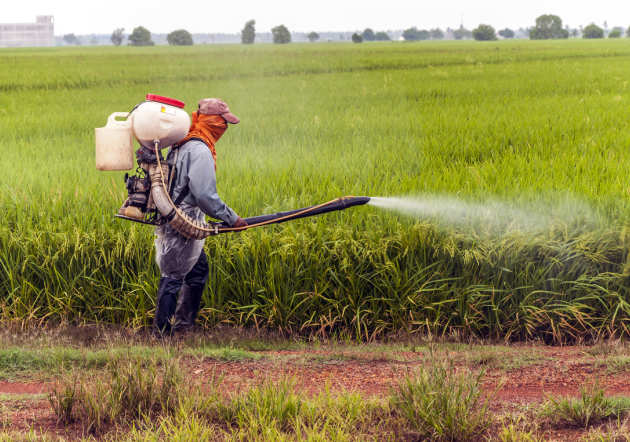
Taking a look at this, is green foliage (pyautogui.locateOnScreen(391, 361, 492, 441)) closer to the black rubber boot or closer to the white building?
the black rubber boot

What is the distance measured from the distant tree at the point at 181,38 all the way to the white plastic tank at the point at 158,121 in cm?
4848

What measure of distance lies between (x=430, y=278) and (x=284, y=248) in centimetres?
99

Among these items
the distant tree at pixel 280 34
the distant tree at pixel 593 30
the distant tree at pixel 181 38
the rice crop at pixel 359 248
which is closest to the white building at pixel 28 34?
the distant tree at pixel 181 38

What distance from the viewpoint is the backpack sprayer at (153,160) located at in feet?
10.1

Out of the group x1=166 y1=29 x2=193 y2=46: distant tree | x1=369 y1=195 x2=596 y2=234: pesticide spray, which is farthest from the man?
x1=166 y1=29 x2=193 y2=46: distant tree

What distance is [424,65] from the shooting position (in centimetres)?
2270

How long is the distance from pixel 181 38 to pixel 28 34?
206 ft

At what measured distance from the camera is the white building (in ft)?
301

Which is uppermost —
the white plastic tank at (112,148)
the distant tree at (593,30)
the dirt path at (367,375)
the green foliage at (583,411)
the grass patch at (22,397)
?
the distant tree at (593,30)

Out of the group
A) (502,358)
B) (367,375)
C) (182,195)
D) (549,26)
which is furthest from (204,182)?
(549,26)

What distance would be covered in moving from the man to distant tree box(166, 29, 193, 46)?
4815 centimetres

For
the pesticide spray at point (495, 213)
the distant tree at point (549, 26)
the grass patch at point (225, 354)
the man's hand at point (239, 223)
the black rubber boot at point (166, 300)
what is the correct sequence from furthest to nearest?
the distant tree at point (549, 26) < the pesticide spray at point (495, 213) < the grass patch at point (225, 354) < the black rubber boot at point (166, 300) < the man's hand at point (239, 223)

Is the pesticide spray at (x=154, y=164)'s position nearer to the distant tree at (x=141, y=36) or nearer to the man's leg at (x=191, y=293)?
the man's leg at (x=191, y=293)

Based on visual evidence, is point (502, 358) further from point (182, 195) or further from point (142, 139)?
point (142, 139)
